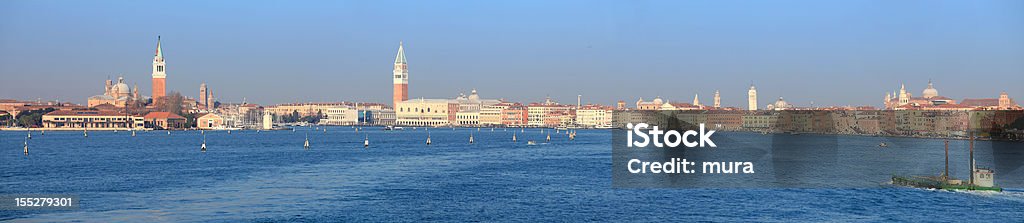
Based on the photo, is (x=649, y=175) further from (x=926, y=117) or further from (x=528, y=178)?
(x=926, y=117)

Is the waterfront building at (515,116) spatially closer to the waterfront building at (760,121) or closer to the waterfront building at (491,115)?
the waterfront building at (491,115)

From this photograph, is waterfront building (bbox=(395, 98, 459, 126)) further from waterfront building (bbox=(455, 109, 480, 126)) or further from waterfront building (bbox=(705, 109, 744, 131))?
waterfront building (bbox=(705, 109, 744, 131))

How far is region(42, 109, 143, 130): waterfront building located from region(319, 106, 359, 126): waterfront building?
45912 mm

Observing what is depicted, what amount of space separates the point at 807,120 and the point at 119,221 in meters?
81.6

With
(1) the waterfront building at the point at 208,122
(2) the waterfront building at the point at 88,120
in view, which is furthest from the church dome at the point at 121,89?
(1) the waterfront building at the point at 208,122

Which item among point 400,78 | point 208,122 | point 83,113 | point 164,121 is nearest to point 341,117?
point 400,78

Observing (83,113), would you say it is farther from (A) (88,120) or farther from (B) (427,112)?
(B) (427,112)

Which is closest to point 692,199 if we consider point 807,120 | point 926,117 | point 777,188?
point 777,188

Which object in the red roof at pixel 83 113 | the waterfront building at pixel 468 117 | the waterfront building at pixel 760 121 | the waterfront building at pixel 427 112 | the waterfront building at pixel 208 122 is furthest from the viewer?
the waterfront building at pixel 427 112

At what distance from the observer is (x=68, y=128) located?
87625 millimetres

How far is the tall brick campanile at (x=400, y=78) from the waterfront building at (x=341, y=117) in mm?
6620

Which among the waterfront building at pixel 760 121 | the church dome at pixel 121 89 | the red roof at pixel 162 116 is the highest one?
the church dome at pixel 121 89

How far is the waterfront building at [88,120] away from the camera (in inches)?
3465

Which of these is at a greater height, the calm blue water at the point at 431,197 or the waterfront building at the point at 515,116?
the waterfront building at the point at 515,116
